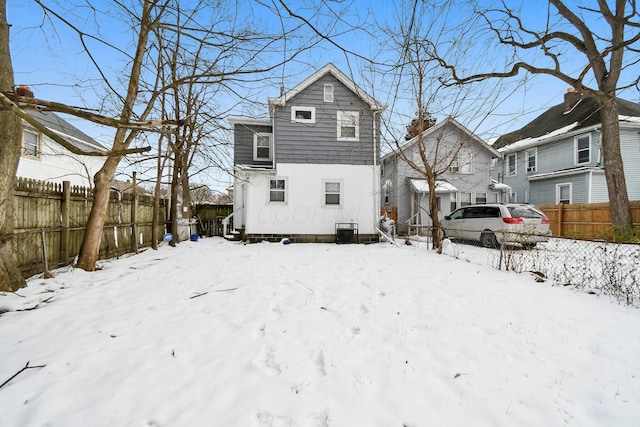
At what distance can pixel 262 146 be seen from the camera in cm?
1284

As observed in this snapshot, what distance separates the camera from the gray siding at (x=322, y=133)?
37.5ft

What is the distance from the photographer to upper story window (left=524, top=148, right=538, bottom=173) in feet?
57.3

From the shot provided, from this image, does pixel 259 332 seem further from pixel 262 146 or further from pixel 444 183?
pixel 444 183

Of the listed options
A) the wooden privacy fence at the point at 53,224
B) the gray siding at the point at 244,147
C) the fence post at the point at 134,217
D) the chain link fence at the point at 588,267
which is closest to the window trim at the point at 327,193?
the gray siding at the point at 244,147

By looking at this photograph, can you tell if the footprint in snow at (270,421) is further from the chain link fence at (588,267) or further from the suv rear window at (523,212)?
the suv rear window at (523,212)

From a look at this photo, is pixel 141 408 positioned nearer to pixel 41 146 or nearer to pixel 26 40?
pixel 26 40

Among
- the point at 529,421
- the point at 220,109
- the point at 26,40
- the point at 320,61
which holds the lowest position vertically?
the point at 529,421

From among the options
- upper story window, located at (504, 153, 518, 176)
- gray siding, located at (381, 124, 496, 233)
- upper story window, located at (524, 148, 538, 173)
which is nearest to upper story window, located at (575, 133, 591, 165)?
upper story window, located at (524, 148, 538, 173)

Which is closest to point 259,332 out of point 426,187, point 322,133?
point 322,133

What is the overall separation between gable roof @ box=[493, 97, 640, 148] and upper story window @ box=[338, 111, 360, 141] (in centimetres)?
837

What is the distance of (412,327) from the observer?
124 inches

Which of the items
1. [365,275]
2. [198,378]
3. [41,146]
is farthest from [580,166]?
[41,146]

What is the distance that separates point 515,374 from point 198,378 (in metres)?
2.66

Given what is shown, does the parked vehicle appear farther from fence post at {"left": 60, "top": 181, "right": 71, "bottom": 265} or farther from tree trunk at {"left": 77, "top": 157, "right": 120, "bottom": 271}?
fence post at {"left": 60, "top": 181, "right": 71, "bottom": 265}
